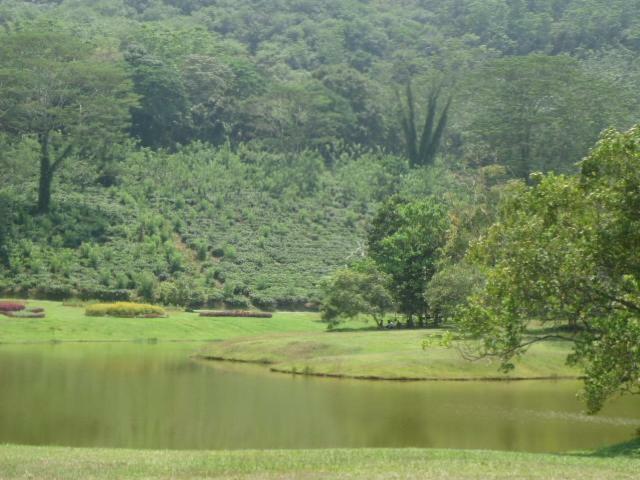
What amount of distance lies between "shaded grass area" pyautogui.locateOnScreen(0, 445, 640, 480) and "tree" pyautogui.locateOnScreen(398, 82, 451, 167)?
4164 inches

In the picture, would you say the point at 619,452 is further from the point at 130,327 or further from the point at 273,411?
the point at 130,327

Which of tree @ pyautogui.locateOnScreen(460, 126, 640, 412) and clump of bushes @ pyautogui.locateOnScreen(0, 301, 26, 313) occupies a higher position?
tree @ pyautogui.locateOnScreen(460, 126, 640, 412)

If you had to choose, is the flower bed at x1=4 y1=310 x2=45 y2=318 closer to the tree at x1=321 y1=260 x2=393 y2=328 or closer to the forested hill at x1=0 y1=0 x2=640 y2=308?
the forested hill at x1=0 y1=0 x2=640 y2=308

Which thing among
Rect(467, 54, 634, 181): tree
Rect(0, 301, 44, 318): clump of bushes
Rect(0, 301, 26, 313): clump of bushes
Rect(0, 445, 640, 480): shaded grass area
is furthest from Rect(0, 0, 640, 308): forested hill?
Rect(0, 445, 640, 480): shaded grass area

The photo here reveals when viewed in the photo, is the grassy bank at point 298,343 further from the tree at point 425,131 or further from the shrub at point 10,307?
the tree at point 425,131

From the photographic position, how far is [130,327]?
72.9 meters

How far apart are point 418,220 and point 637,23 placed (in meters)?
126

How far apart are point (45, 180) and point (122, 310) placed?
100 ft

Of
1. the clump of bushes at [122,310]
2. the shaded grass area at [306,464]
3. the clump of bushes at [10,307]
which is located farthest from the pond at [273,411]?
the clump of bushes at [122,310]

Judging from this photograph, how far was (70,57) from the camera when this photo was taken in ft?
353

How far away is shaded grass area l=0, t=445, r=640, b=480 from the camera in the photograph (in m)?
21.3

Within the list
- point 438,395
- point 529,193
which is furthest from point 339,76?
point 529,193

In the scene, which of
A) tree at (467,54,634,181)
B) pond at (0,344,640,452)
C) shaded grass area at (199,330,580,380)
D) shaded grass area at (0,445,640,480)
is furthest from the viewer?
tree at (467,54,634,181)

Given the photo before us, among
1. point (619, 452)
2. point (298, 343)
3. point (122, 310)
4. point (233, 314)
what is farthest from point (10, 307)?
point (619, 452)
